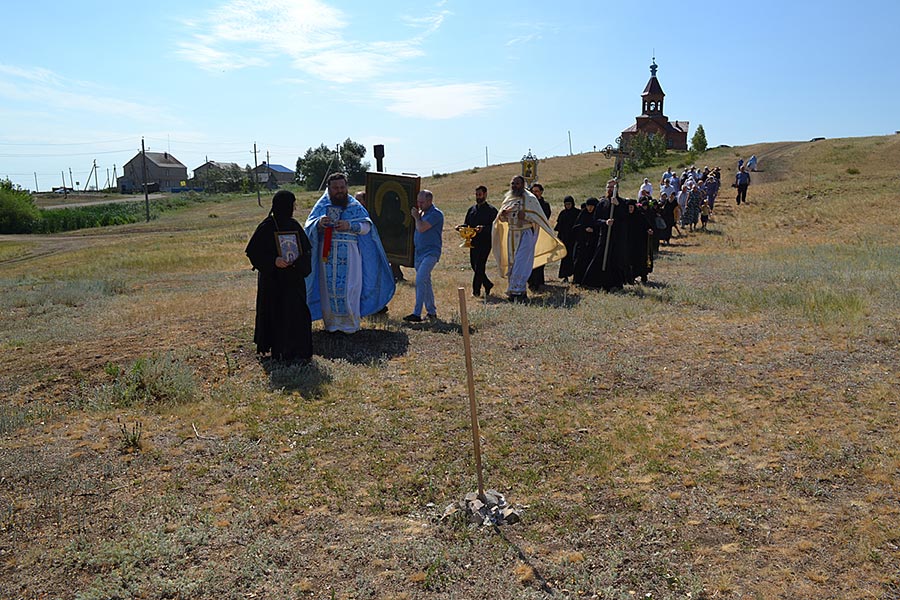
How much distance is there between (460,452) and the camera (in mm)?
5863

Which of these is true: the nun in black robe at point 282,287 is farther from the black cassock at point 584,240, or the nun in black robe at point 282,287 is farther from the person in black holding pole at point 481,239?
the black cassock at point 584,240

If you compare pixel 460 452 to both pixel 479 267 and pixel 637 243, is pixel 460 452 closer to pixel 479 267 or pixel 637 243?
pixel 479 267

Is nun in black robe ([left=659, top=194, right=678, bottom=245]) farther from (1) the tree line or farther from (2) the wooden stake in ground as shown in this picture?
(1) the tree line

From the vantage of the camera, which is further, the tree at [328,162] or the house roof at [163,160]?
the house roof at [163,160]

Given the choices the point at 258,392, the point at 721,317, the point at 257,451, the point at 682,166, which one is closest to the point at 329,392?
the point at 258,392

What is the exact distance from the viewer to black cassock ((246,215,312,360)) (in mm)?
7965

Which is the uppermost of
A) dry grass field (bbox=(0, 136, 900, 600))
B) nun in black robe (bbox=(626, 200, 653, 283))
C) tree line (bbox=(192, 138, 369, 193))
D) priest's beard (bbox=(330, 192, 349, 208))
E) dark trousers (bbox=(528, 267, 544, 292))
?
tree line (bbox=(192, 138, 369, 193))

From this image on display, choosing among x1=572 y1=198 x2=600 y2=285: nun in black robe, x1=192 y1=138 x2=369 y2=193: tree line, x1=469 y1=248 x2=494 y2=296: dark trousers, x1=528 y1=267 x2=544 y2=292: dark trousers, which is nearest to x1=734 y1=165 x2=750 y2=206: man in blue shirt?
x1=572 y1=198 x2=600 y2=285: nun in black robe

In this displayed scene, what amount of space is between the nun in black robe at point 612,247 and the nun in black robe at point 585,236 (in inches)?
6.0

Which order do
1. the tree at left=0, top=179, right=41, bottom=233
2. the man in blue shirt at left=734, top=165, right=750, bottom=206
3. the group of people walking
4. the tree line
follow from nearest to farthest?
1. the group of people walking
2. the man in blue shirt at left=734, top=165, right=750, bottom=206
3. the tree at left=0, top=179, right=41, bottom=233
4. the tree line

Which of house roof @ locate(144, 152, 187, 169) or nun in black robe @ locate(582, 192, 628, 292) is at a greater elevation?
house roof @ locate(144, 152, 187, 169)

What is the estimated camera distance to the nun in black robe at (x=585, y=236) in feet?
43.8

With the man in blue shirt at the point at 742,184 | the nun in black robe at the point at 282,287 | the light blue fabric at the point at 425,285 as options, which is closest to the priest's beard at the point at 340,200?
the nun in black robe at the point at 282,287

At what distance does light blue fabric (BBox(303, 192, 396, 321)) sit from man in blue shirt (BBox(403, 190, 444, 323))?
848 mm
